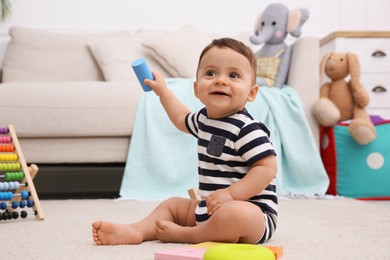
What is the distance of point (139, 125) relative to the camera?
7.13 ft

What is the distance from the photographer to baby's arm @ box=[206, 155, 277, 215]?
110 centimetres

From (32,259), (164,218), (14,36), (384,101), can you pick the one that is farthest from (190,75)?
(32,259)

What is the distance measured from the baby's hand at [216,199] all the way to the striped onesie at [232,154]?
8 centimetres

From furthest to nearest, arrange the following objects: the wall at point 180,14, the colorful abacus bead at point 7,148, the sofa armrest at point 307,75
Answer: the wall at point 180,14 → the sofa armrest at point 307,75 → the colorful abacus bead at point 7,148

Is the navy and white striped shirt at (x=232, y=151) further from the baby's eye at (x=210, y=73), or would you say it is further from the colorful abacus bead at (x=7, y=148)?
the colorful abacus bead at (x=7, y=148)

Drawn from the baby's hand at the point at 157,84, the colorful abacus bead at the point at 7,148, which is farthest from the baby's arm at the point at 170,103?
the colorful abacus bead at the point at 7,148

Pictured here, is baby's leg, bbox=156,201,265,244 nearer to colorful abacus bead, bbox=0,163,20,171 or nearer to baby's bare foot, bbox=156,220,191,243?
baby's bare foot, bbox=156,220,191,243

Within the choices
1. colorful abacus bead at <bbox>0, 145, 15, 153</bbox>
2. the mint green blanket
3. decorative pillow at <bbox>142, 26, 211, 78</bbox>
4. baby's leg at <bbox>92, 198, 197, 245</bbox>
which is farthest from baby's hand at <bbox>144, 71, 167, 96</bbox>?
decorative pillow at <bbox>142, 26, 211, 78</bbox>

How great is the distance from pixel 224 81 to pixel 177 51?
1.54 metres

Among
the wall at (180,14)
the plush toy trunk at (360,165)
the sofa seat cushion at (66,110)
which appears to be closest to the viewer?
the sofa seat cushion at (66,110)

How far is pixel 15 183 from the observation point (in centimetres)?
166

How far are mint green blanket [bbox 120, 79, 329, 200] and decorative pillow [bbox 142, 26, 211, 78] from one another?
0.33m

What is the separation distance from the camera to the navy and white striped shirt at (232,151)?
3.74 ft

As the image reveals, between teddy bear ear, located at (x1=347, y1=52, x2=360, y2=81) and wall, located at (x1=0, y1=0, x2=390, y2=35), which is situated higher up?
wall, located at (x1=0, y1=0, x2=390, y2=35)
